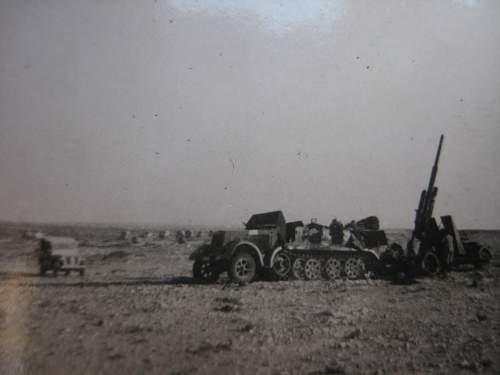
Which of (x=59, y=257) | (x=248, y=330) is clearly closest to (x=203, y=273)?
(x=59, y=257)

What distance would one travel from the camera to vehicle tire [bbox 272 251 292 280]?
11.8 metres

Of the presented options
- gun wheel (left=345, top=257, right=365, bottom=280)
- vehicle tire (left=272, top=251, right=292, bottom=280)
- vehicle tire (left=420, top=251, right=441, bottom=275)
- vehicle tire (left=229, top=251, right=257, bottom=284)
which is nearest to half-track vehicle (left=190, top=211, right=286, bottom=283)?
vehicle tire (left=229, top=251, right=257, bottom=284)

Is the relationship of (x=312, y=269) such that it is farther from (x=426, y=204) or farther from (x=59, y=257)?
(x=59, y=257)

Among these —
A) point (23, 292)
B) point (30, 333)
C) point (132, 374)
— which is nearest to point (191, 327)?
point (132, 374)

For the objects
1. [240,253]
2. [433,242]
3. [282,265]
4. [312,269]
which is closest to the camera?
[240,253]

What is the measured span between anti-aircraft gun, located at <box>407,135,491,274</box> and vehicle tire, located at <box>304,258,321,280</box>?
2.99 meters

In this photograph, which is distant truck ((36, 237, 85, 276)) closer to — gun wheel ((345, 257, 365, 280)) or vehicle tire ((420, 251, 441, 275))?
gun wheel ((345, 257, 365, 280))

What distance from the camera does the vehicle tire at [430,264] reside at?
1272 centimetres

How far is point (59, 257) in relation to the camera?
1331 centimetres

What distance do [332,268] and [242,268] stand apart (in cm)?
314

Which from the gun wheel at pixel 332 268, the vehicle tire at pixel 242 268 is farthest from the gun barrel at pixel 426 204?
the vehicle tire at pixel 242 268

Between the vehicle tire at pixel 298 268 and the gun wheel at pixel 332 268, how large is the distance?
0.78m

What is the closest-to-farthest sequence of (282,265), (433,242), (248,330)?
(248,330), (282,265), (433,242)

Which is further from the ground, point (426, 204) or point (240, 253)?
point (426, 204)
